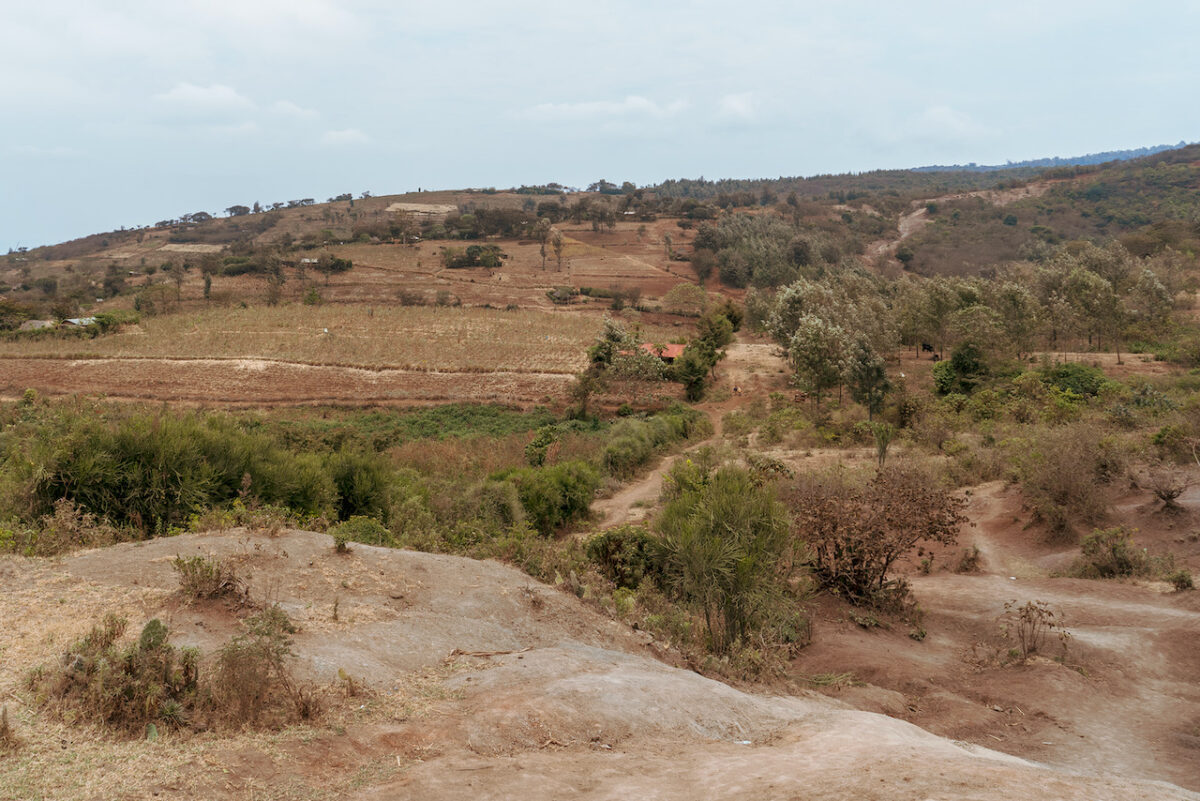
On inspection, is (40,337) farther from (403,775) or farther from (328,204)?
(328,204)

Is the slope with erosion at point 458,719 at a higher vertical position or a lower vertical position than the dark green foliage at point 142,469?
lower

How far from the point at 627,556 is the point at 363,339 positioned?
37197 mm

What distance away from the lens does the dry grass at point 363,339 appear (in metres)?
39.4

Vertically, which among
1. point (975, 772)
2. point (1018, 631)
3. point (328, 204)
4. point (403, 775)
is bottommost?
point (1018, 631)

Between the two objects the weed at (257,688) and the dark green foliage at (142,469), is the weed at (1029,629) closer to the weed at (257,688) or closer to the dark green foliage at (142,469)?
the weed at (257,688)

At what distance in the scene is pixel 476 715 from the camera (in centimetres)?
491

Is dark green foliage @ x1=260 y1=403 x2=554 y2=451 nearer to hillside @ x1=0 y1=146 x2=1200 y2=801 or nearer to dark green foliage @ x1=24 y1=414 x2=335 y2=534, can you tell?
hillside @ x1=0 y1=146 x2=1200 y2=801

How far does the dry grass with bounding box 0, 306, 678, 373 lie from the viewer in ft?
129

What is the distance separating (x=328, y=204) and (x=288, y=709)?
143119mm

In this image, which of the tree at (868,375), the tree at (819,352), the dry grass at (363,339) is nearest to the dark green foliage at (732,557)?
the tree at (868,375)

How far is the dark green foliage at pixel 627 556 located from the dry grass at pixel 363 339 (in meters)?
27.0

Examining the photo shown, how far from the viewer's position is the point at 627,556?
10.7 metres

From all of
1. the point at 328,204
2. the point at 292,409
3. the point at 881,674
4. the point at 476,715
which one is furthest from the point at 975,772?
the point at 328,204

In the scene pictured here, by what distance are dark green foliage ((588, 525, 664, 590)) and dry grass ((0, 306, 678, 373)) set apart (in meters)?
27.0
